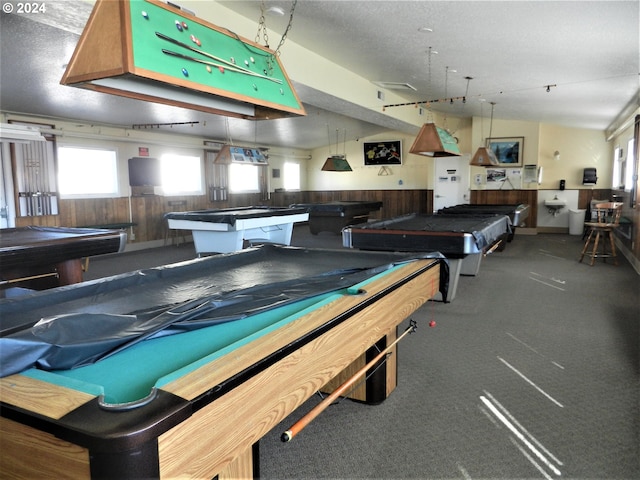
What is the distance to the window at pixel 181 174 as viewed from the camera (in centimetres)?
968

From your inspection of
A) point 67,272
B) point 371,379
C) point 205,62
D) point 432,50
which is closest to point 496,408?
point 371,379

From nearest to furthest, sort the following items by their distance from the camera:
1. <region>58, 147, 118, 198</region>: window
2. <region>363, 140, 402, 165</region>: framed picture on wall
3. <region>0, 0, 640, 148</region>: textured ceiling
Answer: <region>0, 0, 640, 148</region>: textured ceiling → <region>58, 147, 118, 198</region>: window → <region>363, 140, 402, 165</region>: framed picture on wall

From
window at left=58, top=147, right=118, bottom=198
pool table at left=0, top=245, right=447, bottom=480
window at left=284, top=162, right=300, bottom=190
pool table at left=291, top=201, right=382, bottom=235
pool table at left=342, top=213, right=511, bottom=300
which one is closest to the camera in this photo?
pool table at left=0, top=245, right=447, bottom=480

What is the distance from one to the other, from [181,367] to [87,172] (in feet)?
27.1

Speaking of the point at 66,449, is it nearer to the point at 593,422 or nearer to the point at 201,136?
the point at 593,422

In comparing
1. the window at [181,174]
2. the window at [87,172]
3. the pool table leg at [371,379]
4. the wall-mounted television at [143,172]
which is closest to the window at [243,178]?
the window at [181,174]

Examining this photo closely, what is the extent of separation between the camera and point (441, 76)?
6539 mm

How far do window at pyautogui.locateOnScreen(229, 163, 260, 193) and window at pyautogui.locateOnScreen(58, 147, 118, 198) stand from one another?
3205 mm

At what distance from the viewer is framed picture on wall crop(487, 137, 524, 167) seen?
10.8 metres

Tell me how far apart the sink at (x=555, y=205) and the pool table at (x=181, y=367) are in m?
9.67

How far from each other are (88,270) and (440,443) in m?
6.09

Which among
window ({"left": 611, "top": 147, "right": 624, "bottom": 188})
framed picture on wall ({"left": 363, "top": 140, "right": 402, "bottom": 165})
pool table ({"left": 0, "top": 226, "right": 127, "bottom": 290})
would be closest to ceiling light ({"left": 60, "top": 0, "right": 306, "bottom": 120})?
pool table ({"left": 0, "top": 226, "right": 127, "bottom": 290})

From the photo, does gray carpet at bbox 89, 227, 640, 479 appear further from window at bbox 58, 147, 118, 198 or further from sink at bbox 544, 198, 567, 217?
sink at bbox 544, 198, 567, 217

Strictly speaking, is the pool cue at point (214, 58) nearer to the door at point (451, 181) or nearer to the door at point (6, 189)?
the door at point (6, 189)
